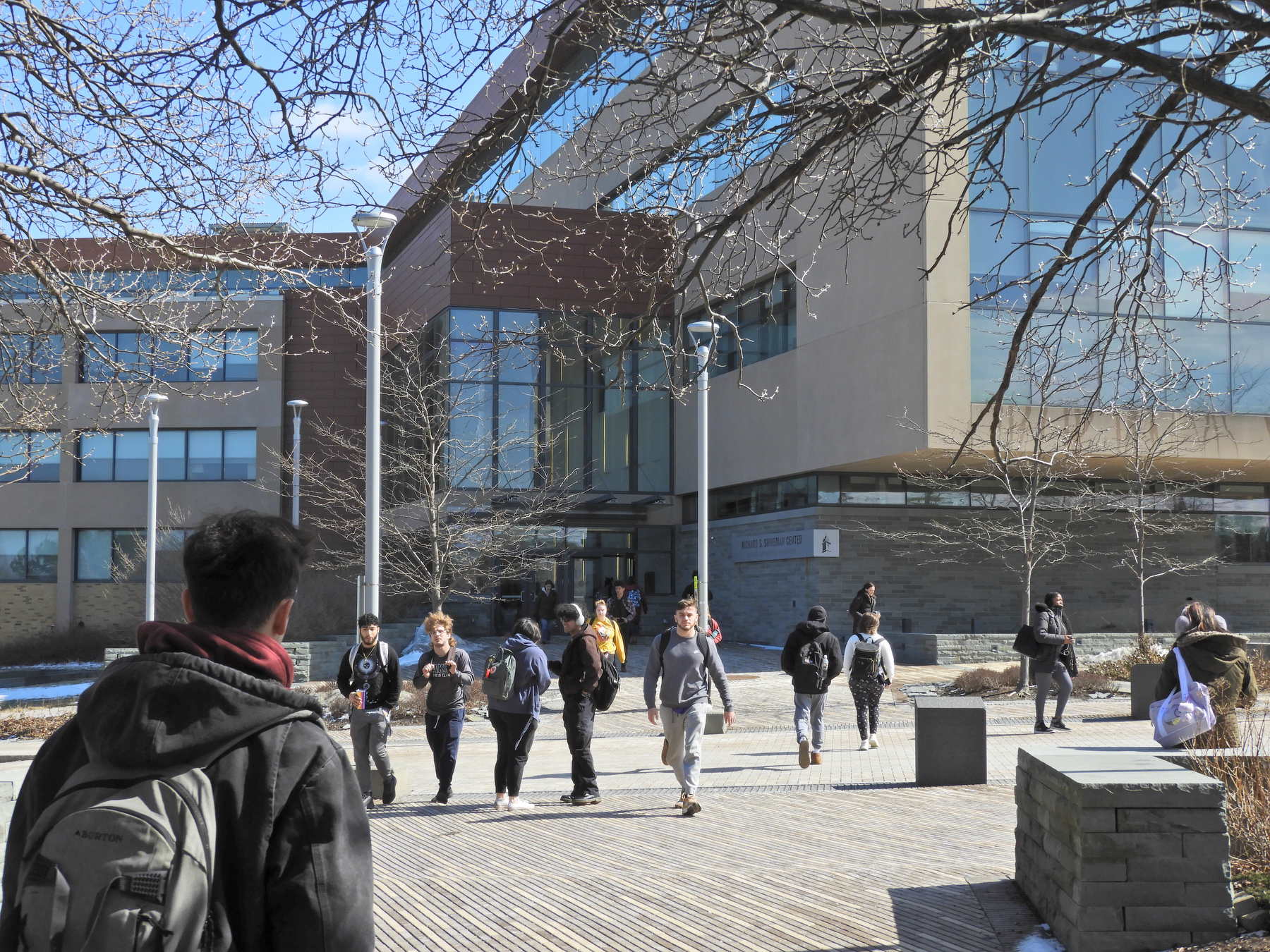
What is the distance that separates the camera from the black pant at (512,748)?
10.4 metres

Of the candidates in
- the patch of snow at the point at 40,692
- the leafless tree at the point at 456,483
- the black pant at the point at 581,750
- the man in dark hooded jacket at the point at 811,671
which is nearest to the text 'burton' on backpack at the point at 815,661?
the man in dark hooded jacket at the point at 811,671

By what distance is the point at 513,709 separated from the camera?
10430mm

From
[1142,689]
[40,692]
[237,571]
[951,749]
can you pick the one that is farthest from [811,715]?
[40,692]

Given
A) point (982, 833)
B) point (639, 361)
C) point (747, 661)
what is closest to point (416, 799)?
point (982, 833)

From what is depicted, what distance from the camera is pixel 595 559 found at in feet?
119

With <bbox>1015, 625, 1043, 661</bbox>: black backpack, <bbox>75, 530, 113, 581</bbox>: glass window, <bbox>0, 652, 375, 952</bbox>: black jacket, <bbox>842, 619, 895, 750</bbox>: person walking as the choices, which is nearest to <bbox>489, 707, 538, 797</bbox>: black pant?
<bbox>842, 619, 895, 750</bbox>: person walking

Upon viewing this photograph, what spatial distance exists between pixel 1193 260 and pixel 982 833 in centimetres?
2012

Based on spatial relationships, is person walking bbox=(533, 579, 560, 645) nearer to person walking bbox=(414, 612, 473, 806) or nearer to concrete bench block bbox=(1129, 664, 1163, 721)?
concrete bench block bbox=(1129, 664, 1163, 721)

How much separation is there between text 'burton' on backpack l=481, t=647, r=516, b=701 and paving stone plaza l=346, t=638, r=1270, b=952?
100 cm

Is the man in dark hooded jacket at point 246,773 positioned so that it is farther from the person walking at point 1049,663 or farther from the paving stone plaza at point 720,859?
the person walking at point 1049,663

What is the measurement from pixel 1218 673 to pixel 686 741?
407 centimetres

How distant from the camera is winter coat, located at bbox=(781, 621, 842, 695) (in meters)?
12.8

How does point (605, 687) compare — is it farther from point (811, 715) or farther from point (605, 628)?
point (605, 628)

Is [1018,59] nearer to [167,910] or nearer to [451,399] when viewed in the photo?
[451,399]
